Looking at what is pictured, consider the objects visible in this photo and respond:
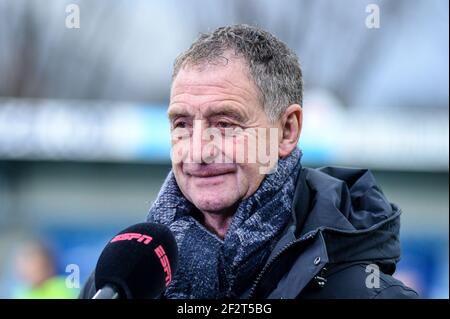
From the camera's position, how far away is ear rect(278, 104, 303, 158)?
1.46 meters

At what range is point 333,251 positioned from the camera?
130 cm

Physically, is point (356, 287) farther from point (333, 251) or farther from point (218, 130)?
point (218, 130)

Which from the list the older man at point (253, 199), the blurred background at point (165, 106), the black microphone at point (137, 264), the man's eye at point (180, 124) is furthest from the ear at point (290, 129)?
the blurred background at point (165, 106)

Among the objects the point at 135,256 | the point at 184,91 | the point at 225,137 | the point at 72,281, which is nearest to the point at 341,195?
the point at 225,137

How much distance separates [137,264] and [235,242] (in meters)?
0.33

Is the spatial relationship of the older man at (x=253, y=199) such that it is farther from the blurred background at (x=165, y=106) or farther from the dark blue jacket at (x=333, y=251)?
the blurred background at (x=165, y=106)

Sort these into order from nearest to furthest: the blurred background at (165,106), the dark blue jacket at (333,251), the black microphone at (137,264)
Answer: the black microphone at (137,264), the dark blue jacket at (333,251), the blurred background at (165,106)

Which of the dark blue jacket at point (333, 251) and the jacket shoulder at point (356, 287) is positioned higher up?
the dark blue jacket at point (333, 251)

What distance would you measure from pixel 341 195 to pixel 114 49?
3.03 m

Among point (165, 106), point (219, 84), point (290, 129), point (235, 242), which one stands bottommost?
point (165, 106)

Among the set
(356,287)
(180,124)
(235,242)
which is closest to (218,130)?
(180,124)

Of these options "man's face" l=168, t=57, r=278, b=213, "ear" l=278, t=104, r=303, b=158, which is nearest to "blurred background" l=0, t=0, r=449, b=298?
"ear" l=278, t=104, r=303, b=158

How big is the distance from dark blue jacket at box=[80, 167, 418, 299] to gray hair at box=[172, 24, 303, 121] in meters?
0.19

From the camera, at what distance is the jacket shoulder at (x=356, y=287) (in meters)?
1.28
